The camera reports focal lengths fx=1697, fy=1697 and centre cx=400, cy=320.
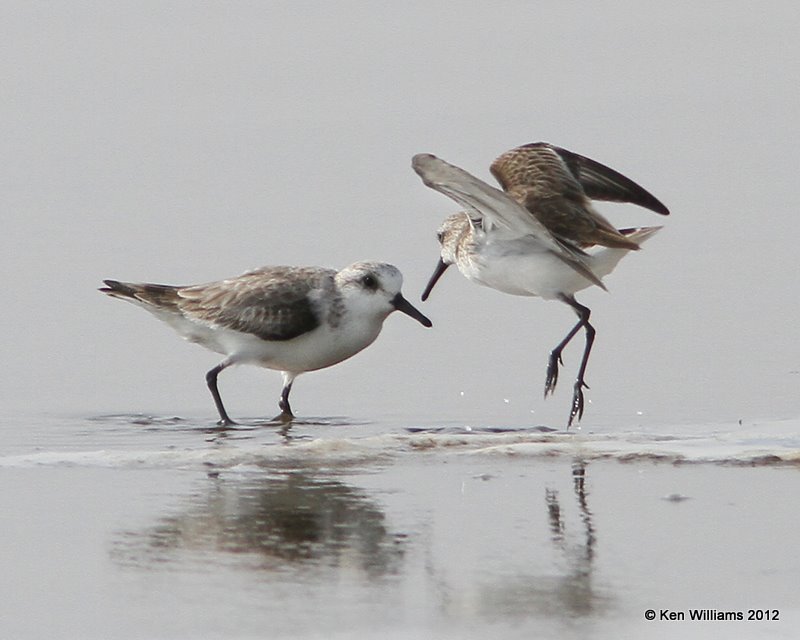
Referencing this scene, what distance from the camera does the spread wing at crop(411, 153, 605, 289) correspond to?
8953 mm

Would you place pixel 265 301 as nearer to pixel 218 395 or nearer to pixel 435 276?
pixel 218 395

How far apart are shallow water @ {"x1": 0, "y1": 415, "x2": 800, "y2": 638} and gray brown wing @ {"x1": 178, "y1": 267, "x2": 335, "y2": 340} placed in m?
1.28

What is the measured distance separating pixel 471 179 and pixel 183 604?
390 cm

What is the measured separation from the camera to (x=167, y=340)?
12992 mm

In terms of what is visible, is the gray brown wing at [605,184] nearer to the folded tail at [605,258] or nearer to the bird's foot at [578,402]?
the folded tail at [605,258]

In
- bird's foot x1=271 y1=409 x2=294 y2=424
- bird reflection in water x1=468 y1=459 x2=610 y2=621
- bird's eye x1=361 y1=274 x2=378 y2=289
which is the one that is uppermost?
bird's eye x1=361 y1=274 x2=378 y2=289

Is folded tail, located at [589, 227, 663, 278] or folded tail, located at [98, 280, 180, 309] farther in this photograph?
folded tail, located at [98, 280, 180, 309]

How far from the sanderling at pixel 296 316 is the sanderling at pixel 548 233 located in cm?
65

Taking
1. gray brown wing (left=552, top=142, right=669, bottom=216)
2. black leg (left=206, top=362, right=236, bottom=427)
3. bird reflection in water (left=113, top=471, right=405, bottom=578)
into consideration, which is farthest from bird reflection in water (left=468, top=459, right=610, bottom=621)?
gray brown wing (left=552, top=142, right=669, bottom=216)

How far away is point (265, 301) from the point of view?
426 inches

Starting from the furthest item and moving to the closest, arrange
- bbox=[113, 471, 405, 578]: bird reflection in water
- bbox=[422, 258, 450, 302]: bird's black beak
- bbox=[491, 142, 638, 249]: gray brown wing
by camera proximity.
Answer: bbox=[422, 258, 450, 302]: bird's black beak < bbox=[491, 142, 638, 249]: gray brown wing < bbox=[113, 471, 405, 578]: bird reflection in water

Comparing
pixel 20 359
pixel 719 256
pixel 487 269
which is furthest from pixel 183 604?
pixel 719 256

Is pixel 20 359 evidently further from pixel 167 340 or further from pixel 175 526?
pixel 175 526

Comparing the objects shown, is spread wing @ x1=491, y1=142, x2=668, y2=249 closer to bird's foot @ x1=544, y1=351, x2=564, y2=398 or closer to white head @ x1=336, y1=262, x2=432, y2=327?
bird's foot @ x1=544, y1=351, x2=564, y2=398
